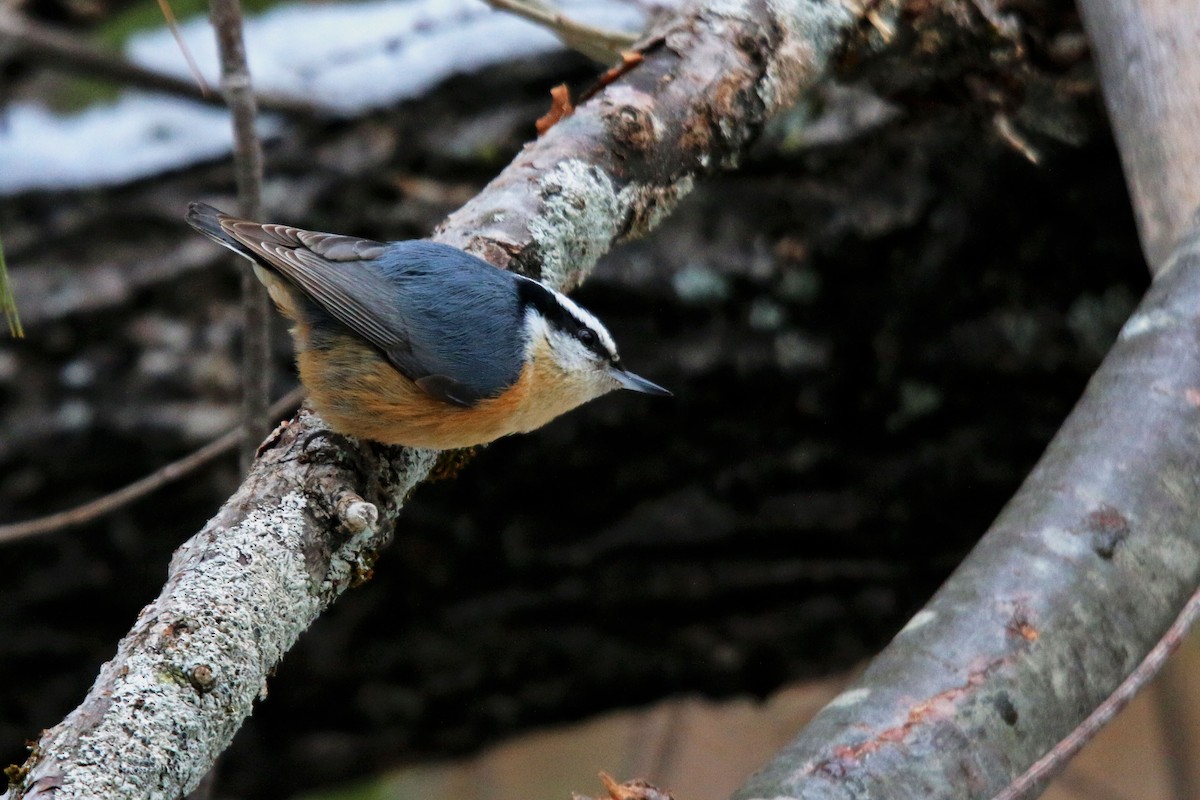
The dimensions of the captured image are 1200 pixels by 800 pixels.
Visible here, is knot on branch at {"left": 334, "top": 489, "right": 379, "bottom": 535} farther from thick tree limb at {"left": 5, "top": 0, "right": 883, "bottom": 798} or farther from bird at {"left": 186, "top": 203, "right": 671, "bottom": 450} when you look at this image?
bird at {"left": 186, "top": 203, "right": 671, "bottom": 450}

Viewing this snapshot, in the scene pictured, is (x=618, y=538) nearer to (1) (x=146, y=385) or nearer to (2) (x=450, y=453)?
(2) (x=450, y=453)

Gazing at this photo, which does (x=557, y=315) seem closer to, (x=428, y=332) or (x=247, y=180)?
(x=428, y=332)

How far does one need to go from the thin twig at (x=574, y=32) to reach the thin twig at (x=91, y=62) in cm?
57

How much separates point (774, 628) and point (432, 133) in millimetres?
1375

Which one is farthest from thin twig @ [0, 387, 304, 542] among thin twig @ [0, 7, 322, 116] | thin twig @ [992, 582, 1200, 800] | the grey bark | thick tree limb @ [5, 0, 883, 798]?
thin twig @ [992, 582, 1200, 800]

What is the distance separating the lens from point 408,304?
212 cm

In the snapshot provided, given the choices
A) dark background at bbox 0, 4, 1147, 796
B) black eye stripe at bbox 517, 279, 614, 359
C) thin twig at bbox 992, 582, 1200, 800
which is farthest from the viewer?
dark background at bbox 0, 4, 1147, 796

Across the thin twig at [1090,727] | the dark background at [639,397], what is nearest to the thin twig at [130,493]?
the dark background at [639,397]

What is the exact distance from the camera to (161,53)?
276 cm

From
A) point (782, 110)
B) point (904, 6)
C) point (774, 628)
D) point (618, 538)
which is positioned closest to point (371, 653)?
point (618, 538)

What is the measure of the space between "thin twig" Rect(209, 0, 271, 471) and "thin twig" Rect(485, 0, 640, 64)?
50 centimetres

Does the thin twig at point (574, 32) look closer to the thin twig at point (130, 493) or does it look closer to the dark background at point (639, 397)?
the dark background at point (639, 397)

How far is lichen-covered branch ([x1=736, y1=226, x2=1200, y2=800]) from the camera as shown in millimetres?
1301

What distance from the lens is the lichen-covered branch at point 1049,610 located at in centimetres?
130
